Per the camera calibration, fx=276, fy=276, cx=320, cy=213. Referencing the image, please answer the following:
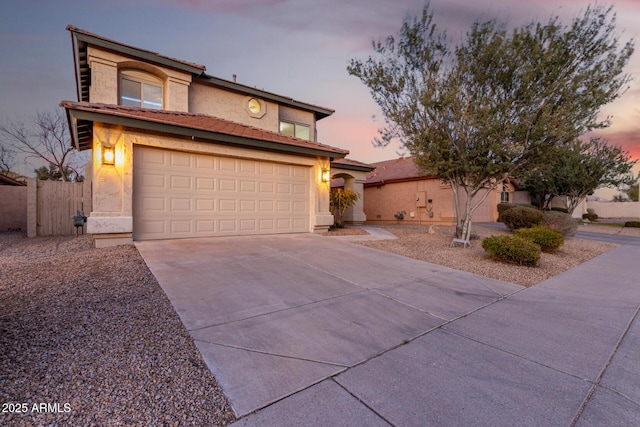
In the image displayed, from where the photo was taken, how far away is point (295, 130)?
1320 centimetres

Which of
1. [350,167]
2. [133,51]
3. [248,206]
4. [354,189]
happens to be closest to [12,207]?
[133,51]

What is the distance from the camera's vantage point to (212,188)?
8.20m

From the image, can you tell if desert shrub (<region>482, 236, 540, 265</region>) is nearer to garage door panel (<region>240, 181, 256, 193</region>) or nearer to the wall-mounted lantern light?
garage door panel (<region>240, 181, 256, 193</region>)

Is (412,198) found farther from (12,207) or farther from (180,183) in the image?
(12,207)

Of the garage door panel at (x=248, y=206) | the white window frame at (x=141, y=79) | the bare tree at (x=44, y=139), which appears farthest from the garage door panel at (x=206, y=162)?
the bare tree at (x=44, y=139)

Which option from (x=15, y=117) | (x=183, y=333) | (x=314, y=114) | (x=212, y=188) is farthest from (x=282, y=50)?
(x=15, y=117)

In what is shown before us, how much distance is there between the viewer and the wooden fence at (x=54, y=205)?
948 cm

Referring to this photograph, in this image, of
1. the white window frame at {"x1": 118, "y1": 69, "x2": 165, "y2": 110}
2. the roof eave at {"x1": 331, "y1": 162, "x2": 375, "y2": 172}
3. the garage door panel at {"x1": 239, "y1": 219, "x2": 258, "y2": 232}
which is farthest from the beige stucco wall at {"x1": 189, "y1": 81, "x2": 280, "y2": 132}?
the garage door panel at {"x1": 239, "y1": 219, "x2": 258, "y2": 232}

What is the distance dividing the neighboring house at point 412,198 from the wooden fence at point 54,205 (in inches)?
609

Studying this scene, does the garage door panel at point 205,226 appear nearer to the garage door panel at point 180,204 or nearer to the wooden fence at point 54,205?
the garage door panel at point 180,204

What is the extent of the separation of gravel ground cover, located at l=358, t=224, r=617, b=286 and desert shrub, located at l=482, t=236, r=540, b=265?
179 millimetres

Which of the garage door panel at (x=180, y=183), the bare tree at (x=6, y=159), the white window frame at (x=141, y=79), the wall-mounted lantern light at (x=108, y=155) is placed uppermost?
the white window frame at (x=141, y=79)

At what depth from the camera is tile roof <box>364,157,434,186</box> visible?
1873 centimetres

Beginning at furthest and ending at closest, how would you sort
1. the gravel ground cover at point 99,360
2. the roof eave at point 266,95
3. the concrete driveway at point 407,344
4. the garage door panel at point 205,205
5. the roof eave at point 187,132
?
1. the roof eave at point 266,95
2. the garage door panel at point 205,205
3. the roof eave at point 187,132
4. the concrete driveway at point 407,344
5. the gravel ground cover at point 99,360
